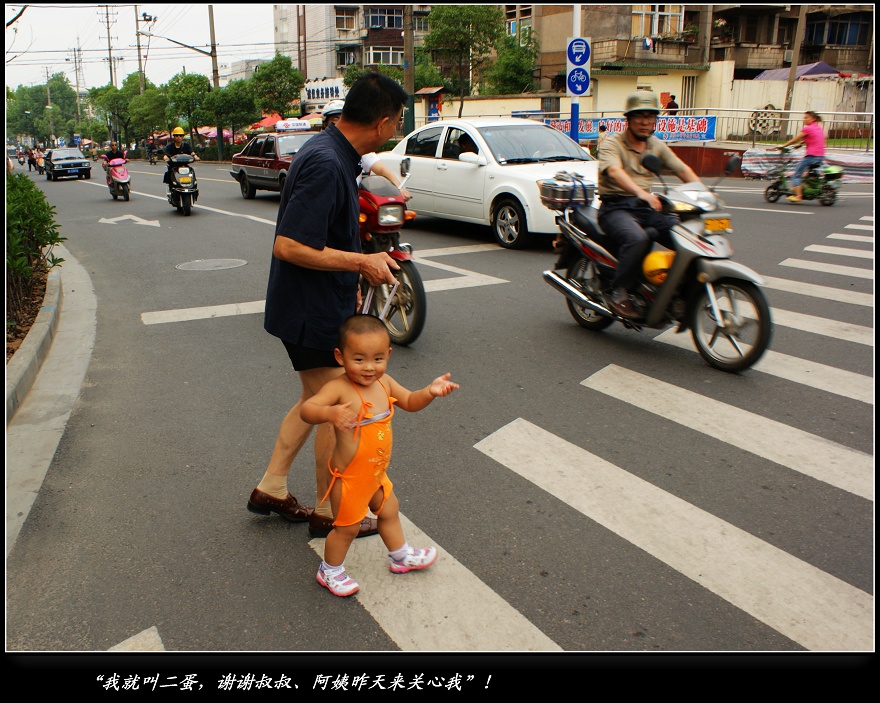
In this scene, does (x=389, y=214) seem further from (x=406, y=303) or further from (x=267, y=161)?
(x=267, y=161)

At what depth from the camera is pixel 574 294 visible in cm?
654

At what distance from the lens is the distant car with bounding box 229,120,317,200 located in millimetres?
17766

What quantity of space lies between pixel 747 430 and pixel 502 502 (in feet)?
5.68

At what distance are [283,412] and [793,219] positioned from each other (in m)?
10.8

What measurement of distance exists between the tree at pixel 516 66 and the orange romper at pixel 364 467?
43860mm

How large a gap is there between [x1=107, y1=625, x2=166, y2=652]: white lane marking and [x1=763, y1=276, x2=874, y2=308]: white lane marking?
662cm

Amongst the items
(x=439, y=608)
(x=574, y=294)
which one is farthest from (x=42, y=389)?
(x=574, y=294)

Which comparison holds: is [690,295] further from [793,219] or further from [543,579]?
[793,219]

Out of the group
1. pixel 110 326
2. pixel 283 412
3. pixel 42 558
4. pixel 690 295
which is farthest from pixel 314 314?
pixel 110 326

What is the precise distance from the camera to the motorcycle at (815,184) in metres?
14.1

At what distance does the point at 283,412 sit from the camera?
4.91m

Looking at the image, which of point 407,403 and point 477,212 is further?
point 477,212

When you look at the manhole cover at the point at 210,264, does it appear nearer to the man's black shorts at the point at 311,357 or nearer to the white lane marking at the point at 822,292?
the white lane marking at the point at 822,292

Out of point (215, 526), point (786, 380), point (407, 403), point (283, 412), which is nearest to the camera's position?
point (407, 403)
